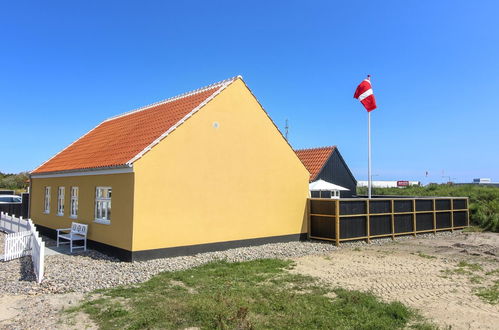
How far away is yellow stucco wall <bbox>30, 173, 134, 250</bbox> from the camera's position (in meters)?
11.6

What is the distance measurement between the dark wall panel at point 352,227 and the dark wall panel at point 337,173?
34.6 ft

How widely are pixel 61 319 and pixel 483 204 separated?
25.7m

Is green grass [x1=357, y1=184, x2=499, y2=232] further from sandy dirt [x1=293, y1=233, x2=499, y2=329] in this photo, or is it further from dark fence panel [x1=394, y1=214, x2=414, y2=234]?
dark fence panel [x1=394, y1=214, x2=414, y2=234]

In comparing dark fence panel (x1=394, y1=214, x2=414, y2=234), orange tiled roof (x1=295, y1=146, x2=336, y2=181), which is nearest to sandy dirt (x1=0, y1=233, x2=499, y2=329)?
dark fence panel (x1=394, y1=214, x2=414, y2=234)

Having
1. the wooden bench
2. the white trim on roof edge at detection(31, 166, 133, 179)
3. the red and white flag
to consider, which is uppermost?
the red and white flag

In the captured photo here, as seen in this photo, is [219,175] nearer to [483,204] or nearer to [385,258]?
[385,258]

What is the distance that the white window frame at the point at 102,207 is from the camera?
12766 mm

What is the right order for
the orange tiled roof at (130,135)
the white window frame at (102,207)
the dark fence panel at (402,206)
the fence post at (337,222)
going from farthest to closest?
the dark fence panel at (402,206), the fence post at (337,222), the white window frame at (102,207), the orange tiled roof at (130,135)

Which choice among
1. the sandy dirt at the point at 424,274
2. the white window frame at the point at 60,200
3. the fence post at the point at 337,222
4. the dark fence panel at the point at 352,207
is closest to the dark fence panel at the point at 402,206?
the sandy dirt at the point at 424,274

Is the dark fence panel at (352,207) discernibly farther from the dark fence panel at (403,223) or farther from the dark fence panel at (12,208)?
the dark fence panel at (12,208)

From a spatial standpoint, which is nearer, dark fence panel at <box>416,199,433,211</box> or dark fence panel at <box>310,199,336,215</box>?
dark fence panel at <box>310,199,336,215</box>

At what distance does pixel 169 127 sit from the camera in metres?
12.7

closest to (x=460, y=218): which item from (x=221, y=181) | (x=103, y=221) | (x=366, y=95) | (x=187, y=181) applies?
(x=366, y=95)

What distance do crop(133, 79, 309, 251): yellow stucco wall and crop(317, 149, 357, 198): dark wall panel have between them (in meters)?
11.9
